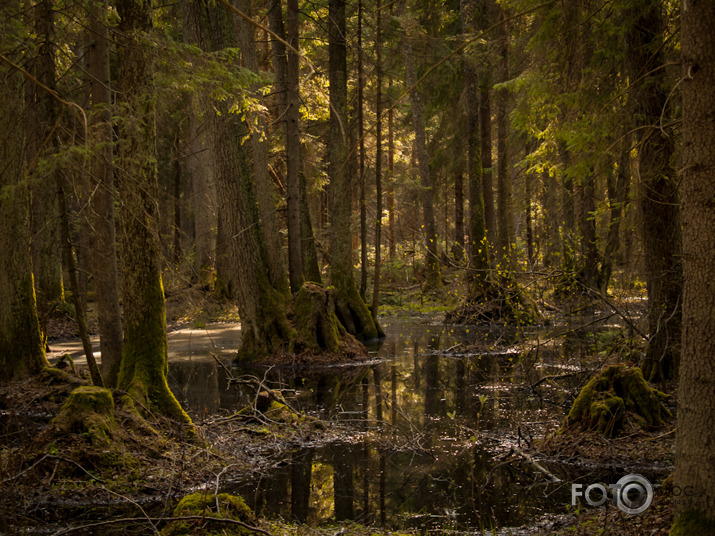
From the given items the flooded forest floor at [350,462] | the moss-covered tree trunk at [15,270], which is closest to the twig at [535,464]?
the flooded forest floor at [350,462]

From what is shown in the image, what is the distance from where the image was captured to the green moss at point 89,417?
21.6 ft

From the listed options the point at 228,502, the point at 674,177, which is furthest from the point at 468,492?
the point at 674,177

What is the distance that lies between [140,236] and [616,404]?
623 cm

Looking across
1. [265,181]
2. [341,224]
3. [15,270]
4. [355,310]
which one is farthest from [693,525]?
[341,224]

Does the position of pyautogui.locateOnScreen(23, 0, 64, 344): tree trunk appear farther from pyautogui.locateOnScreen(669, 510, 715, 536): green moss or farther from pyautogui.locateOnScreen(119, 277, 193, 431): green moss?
pyautogui.locateOnScreen(669, 510, 715, 536): green moss

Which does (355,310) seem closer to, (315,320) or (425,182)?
(315,320)

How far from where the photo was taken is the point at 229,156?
45.6ft


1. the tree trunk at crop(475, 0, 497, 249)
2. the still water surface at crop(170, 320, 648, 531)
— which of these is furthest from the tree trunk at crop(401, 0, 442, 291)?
the still water surface at crop(170, 320, 648, 531)

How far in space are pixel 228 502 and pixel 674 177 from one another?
6.44 metres

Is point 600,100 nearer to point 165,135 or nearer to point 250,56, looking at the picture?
point 250,56

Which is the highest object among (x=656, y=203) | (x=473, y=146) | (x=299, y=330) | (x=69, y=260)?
(x=473, y=146)

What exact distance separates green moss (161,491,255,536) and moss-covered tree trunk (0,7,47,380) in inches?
274

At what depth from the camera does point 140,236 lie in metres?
7.93

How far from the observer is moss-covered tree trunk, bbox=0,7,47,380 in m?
10.3
